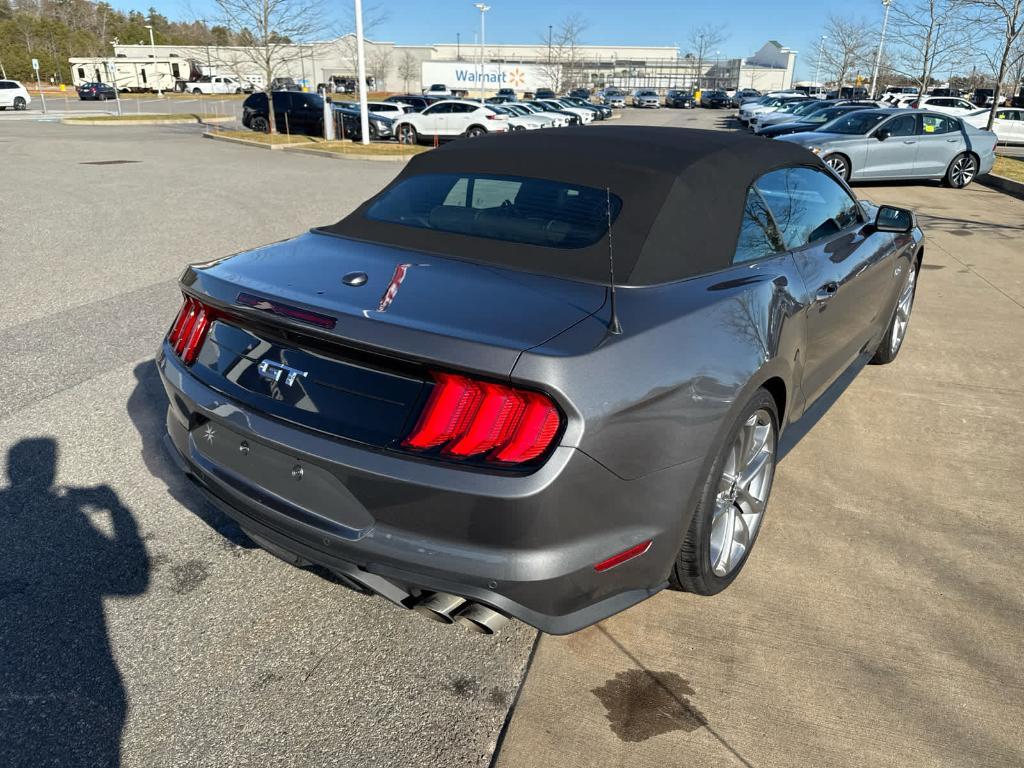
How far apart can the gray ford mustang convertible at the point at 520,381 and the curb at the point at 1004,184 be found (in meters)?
15.6

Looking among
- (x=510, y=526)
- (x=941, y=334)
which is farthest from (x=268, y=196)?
(x=510, y=526)

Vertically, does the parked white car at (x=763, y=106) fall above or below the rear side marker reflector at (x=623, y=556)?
above

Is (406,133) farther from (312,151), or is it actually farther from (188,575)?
(188,575)

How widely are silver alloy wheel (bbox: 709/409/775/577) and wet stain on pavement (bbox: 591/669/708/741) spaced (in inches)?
18.7

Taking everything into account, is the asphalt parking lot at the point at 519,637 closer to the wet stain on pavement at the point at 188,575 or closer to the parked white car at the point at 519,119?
the wet stain on pavement at the point at 188,575

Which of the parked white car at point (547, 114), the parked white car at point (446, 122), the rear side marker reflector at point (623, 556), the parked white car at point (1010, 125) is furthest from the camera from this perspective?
the parked white car at point (547, 114)

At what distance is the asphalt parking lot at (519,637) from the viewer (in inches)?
91.5

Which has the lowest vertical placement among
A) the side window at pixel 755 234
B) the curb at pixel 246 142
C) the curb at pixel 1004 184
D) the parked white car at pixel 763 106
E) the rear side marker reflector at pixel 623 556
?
the curb at pixel 1004 184

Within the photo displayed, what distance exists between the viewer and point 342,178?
1578 centimetres

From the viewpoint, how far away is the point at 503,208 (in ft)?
10.6

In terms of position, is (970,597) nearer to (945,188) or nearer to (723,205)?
(723,205)

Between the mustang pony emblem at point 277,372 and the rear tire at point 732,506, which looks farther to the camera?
the rear tire at point 732,506

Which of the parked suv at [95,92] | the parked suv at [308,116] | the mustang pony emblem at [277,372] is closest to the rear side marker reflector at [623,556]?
the mustang pony emblem at [277,372]

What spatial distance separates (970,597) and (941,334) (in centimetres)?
397
